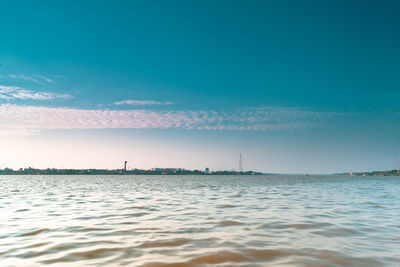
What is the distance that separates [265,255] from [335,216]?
9.52m

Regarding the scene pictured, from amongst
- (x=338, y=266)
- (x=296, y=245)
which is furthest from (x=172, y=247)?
(x=338, y=266)

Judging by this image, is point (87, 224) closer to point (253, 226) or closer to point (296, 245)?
point (253, 226)

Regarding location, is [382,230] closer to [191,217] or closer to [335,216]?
[335,216]

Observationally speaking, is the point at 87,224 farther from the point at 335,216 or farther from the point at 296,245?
the point at 335,216

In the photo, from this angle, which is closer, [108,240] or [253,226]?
[108,240]

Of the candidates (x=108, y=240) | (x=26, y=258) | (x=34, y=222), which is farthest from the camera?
(x=34, y=222)

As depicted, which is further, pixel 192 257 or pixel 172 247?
pixel 172 247

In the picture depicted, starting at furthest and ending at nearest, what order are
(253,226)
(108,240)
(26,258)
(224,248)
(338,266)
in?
(253,226) < (108,240) < (224,248) < (26,258) < (338,266)

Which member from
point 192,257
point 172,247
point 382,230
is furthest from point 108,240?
point 382,230

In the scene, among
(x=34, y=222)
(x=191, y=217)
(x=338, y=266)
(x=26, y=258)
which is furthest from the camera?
(x=191, y=217)

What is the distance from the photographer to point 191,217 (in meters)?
14.4

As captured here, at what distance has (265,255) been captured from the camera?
750 cm

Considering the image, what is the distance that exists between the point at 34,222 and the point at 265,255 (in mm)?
11283

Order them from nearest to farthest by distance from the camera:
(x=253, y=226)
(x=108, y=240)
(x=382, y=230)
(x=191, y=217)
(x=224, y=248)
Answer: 1. (x=224, y=248)
2. (x=108, y=240)
3. (x=382, y=230)
4. (x=253, y=226)
5. (x=191, y=217)
